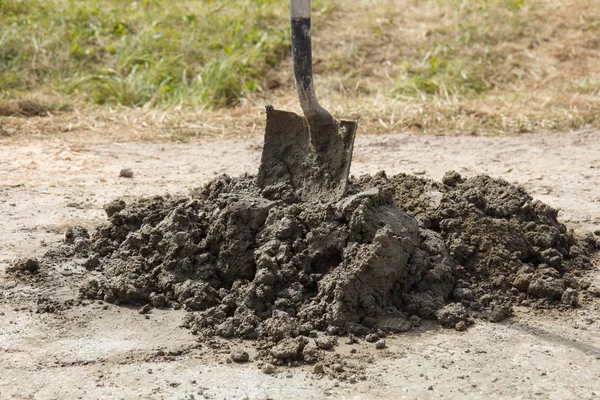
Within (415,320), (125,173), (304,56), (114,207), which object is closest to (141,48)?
(125,173)

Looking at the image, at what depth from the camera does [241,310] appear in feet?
12.7

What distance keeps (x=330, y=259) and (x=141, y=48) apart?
6.22 meters

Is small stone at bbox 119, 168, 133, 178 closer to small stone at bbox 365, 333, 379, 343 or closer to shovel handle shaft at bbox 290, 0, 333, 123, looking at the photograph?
shovel handle shaft at bbox 290, 0, 333, 123

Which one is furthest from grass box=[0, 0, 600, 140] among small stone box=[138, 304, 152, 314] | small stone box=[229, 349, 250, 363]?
small stone box=[229, 349, 250, 363]

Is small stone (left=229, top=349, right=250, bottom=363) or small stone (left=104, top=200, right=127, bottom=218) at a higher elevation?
small stone (left=104, top=200, right=127, bottom=218)

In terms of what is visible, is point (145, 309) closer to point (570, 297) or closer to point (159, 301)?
point (159, 301)

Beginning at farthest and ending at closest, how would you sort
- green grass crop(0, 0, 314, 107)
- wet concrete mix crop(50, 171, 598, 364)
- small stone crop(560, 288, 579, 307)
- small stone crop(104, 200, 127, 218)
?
1. green grass crop(0, 0, 314, 107)
2. small stone crop(104, 200, 127, 218)
3. small stone crop(560, 288, 579, 307)
4. wet concrete mix crop(50, 171, 598, 364)

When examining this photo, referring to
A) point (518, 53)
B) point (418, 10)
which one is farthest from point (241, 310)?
point (418, 10)

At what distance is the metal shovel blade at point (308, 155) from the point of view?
4.30 m

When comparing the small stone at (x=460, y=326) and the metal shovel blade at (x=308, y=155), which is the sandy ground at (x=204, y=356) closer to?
the small stone at (x=460, y=326)

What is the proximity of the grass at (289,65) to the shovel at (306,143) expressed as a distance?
3323mm

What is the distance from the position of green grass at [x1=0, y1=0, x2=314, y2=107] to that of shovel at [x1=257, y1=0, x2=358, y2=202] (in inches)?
168

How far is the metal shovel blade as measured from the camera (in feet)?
14.1

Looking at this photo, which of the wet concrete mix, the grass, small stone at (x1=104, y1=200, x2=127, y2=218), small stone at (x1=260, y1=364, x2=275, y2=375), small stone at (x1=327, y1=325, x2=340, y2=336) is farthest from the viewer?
the grass
